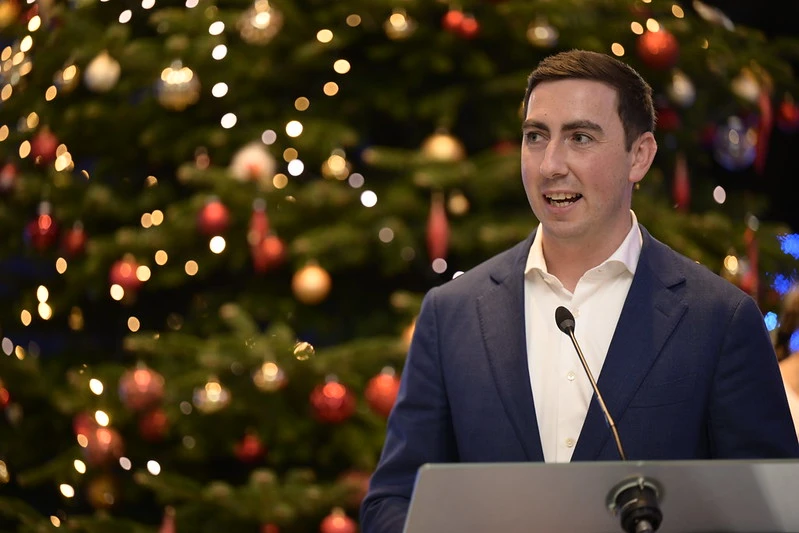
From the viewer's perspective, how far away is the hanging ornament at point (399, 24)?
3.83m

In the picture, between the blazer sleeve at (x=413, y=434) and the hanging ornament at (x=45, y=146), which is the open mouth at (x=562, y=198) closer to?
the blazer sleeve at (x=413, y=434)

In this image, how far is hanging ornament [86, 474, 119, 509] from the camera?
4.11 meters

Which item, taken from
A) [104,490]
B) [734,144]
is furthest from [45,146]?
[734,144]

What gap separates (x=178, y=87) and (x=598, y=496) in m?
2.75

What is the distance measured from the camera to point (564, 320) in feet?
6.11

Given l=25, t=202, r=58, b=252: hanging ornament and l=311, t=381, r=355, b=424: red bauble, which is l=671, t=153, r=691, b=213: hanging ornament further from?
l=25, t=202, r=58, b=252: hanging ornament

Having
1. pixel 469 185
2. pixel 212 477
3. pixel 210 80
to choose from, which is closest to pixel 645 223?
pixel 469 185

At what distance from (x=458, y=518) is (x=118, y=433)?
2.70 metres

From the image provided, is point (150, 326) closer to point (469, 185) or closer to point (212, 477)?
point (212, 477)

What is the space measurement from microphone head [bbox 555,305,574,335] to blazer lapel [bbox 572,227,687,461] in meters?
0.17

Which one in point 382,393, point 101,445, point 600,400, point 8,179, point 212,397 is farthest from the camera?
point 8,179

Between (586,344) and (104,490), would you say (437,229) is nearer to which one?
(104,490)

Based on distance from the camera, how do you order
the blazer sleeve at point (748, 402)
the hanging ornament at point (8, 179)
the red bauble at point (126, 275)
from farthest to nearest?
the hanging ornament at point (8, 179), the red bauble at point (126, 275), the blazer sleeve at point (748, 402)

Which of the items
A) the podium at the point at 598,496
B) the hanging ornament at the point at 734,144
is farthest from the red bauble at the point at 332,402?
the podium at the point at 598,496
